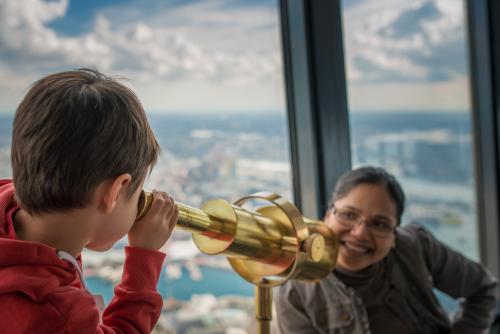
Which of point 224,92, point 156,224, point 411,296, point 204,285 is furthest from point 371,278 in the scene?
point 156,224

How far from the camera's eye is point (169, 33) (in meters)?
1.46

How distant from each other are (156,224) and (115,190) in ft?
0.27

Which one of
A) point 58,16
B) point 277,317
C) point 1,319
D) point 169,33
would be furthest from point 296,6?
point 1,319

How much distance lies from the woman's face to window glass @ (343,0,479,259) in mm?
519

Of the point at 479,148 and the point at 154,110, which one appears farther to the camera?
the point at 479,148

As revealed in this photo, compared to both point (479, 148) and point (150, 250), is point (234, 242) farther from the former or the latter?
point (479, 148)

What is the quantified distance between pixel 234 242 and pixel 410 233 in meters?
0.76

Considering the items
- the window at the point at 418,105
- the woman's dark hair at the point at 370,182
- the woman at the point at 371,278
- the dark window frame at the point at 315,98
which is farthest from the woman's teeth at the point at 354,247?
the window at the point at 418,105

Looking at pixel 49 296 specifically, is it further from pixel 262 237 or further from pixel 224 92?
pixel 224 92

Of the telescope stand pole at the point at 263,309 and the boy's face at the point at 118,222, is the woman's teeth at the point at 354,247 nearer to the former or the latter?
the telescope stand pole at the point at 263,309

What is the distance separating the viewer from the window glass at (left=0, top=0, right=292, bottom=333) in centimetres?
126

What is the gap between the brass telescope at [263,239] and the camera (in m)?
0.84

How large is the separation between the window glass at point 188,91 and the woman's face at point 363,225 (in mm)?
244

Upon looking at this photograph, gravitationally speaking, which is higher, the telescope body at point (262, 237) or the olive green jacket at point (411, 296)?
the telescope body at point (262, 237)
